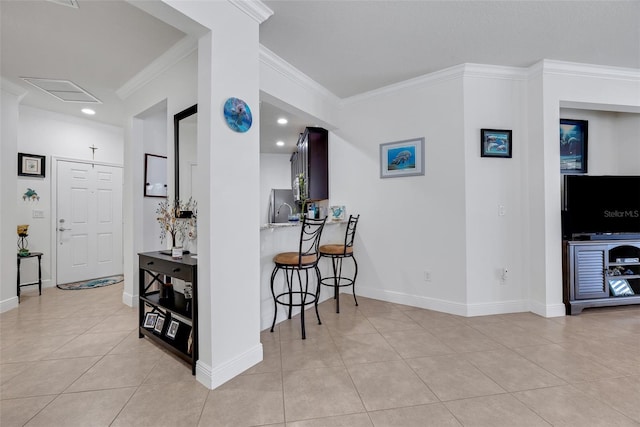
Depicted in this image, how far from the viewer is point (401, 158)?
3459 millimetres

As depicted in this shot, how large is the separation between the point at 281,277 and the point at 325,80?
2.30m

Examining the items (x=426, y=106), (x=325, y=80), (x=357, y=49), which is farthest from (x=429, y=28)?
(x=325, y=80)

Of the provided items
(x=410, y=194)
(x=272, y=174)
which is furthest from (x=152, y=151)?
(x=272, y=174)

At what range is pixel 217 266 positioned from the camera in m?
1.84

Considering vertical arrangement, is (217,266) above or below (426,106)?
below

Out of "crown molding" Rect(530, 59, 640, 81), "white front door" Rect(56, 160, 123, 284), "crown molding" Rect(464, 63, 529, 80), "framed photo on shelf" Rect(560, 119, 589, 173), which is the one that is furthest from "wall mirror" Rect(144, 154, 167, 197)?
"framed photo on shelf" Rect(560, 119, 589, 173)

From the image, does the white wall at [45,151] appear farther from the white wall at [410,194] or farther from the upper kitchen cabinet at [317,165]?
the white wall at [410,194]

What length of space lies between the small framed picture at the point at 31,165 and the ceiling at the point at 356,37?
4.08ft

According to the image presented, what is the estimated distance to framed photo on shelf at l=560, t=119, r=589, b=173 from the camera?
3566 millimetres

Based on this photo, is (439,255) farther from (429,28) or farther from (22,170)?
(22,170)

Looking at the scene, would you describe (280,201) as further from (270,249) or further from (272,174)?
(270,249)

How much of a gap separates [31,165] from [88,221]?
1041mm

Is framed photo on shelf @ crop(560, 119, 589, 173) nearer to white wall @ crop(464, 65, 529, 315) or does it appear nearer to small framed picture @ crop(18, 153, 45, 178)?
white wall @ crop(464, 65, 529, 315)

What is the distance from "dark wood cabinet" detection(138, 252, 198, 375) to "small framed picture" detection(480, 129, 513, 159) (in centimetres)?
306
